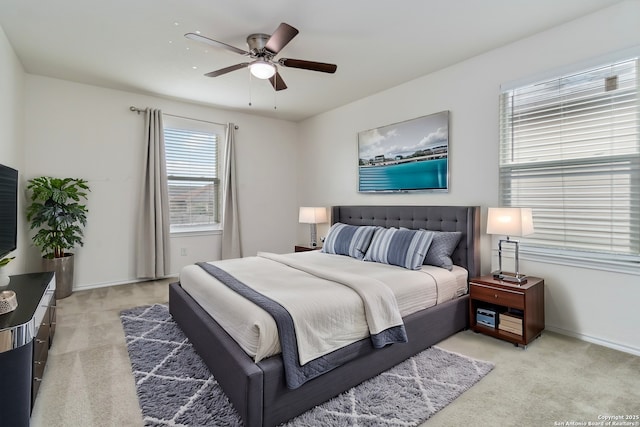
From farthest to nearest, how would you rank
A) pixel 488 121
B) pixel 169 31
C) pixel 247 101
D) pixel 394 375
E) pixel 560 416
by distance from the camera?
1. pixel 247 101
2. pixel 488 121
3. pixel 169 31
4. pixel 394 375
5. pixel 560 416

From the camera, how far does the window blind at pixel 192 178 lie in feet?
16.4

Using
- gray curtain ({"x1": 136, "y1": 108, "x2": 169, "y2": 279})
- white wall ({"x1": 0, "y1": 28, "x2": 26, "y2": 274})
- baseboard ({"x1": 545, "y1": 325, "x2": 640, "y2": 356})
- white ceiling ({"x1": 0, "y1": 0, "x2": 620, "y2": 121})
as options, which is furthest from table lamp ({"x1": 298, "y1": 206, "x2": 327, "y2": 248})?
white wall ({"x1": 0, "y1": 28, "x2": 26, "y2": 274})

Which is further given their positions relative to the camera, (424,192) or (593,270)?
(424,192)

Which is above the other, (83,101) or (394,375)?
(83,101)

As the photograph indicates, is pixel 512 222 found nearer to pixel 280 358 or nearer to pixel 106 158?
pixel 280 358

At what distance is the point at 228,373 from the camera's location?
185 centimetres

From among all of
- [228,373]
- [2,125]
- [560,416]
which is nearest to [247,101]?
[2,125]

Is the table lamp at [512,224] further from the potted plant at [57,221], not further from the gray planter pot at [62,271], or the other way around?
the gray planter pot at [62,271]

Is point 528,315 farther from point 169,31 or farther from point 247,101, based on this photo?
point 247,101

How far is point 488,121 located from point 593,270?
165 centimetres

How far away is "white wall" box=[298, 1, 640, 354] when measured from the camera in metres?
2.55

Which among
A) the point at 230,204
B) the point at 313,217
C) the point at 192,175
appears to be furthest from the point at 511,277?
the point at 192,175

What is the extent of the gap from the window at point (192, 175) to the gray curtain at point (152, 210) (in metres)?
0.30

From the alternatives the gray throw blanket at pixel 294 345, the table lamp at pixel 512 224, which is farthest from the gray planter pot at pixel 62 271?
the table lamp at pixel 512 224
